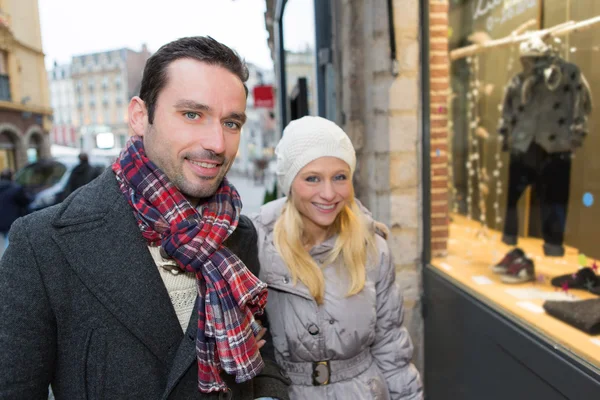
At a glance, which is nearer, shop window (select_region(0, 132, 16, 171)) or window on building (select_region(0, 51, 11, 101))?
window on building (select_region(0, 51, 11, 101))

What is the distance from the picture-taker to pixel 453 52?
3969mm

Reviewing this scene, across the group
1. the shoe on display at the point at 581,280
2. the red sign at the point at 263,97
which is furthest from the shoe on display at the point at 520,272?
the red sign at the point at 263,97

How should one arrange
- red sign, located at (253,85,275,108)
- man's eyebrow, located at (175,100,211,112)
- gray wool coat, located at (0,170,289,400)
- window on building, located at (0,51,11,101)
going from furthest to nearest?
1. window on building, located at (0,51,11,101)
2. red sign, located at (253,85,275,108)
3. man's eyebrow, located at (175,100,211,112)
4. gray wool coat, located at (0,170,289,400)

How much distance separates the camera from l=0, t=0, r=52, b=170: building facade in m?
11.1

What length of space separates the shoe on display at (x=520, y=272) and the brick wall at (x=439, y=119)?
487 mm

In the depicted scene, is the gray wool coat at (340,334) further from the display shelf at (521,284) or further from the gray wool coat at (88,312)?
the display shelf at (521,284)

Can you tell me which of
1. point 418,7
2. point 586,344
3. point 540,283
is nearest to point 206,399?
point 586,344

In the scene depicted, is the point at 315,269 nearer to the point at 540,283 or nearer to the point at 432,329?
the point at 432,329

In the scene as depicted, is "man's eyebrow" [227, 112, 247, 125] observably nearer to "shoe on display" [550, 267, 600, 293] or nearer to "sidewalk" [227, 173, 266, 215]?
"shoe on display" [550, 267, 600, 293]

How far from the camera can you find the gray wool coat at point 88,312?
115 centimetres

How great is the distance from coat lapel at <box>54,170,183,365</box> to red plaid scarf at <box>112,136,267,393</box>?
56 millimetres

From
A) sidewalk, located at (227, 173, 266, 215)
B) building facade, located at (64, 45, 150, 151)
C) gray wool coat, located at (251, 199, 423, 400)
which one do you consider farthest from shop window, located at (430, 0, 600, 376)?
building facade, located at (64, 45, 150, 151)

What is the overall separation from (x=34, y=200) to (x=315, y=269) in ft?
29.8

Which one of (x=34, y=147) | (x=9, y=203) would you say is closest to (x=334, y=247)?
(x=9, y=203)
